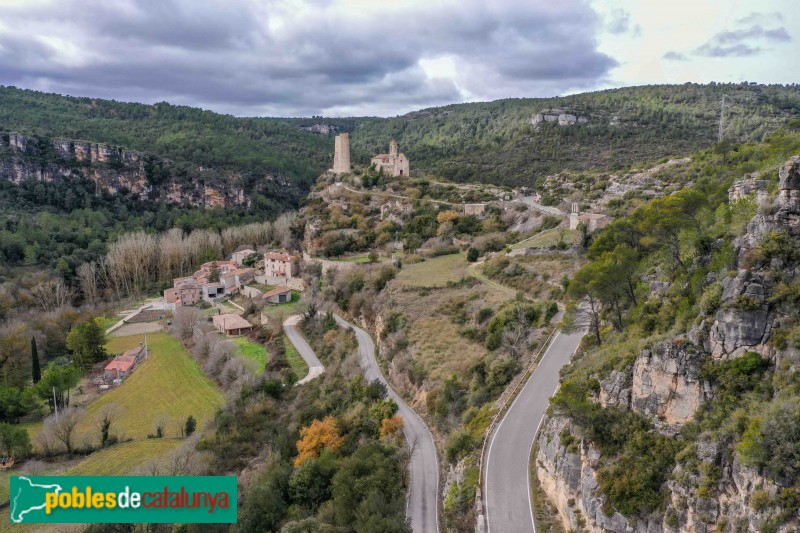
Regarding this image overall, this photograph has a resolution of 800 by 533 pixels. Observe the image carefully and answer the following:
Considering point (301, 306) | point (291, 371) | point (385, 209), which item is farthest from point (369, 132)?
point (291, 371)

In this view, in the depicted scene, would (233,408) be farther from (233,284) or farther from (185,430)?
(233,284)

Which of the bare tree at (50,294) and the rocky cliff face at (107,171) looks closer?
the bare tree at (50,294)

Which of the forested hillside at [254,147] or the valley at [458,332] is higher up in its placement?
the forested hillside at [254,147]

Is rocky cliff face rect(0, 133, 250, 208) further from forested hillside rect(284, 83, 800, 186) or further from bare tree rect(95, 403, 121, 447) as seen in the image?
bare tree rect(95, 403, 121, 447)

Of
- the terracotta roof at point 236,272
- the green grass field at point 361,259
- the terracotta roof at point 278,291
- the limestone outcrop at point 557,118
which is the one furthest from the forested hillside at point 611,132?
the terracotta roof at point 278,291

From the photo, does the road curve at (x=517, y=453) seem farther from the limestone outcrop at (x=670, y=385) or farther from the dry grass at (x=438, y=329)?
the dry grass at (x=438, y=329)

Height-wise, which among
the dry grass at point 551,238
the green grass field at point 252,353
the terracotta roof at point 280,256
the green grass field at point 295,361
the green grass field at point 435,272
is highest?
the dry grass at point 551,238

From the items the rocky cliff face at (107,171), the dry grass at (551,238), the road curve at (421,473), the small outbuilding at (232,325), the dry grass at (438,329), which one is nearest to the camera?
the road curve at (421,473)

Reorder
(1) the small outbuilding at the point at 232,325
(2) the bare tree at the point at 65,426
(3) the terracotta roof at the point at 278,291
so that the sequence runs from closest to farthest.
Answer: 1. (2) the bare tree at the point at 65,426
2. (1) the small outbuilding at the point at 232,325
3. (3) the terracotta roof at the point at 278,291

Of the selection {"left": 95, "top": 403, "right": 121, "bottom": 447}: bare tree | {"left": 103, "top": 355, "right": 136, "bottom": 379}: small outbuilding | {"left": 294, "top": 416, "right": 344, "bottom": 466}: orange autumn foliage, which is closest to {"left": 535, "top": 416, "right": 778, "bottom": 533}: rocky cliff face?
{"left": 294, "top": 416, "right": 344, "bottom": 466}: orange autumn foliage
